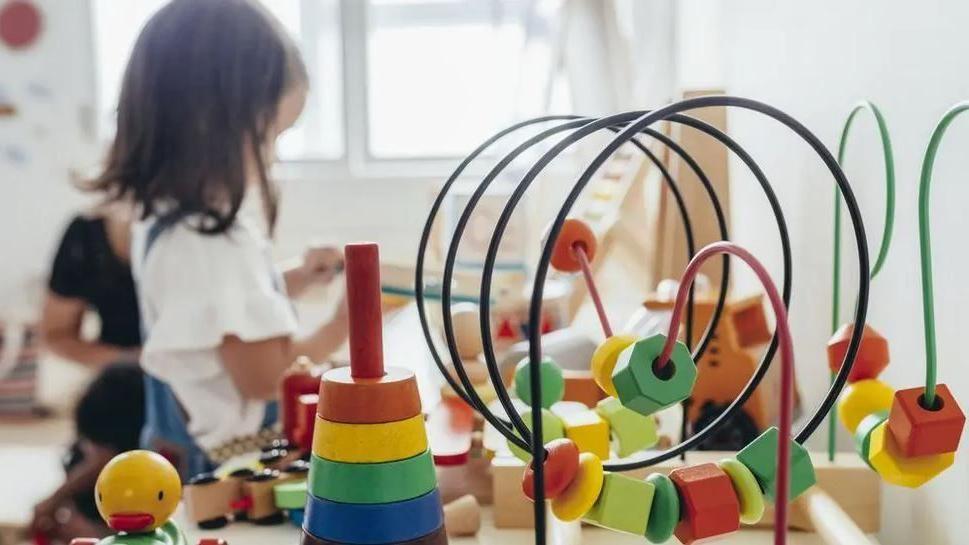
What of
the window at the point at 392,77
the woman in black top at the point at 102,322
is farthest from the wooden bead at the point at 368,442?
the window at the point at 392,77

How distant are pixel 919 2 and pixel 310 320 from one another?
1592mm

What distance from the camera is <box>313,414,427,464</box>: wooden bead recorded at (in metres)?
0.33

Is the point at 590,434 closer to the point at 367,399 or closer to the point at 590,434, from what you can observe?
the point at 590,434

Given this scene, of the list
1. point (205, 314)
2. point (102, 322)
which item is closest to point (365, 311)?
point (205, 314)

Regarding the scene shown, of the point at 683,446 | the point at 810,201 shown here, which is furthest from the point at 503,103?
the point at 683,446

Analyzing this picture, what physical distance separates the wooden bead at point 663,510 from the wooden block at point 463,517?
21cm

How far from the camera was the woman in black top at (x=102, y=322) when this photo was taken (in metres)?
1.22

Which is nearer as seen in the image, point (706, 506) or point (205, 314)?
point (706, 506)

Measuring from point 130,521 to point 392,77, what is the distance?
1.74 m

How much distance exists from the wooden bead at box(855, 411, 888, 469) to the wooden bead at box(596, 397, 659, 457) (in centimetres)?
10

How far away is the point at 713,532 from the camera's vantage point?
11.8 inches

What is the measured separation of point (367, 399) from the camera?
0.33 m

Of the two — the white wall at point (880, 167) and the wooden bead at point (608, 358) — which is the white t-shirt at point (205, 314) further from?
the wooden bead at point (608, 358)

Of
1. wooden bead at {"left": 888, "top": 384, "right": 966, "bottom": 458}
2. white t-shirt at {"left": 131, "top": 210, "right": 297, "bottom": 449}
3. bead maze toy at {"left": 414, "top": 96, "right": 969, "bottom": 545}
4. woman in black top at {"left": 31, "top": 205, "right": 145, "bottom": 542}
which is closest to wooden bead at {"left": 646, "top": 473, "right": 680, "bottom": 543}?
bead maze toy at {"left": 414, "top": 96, "right": 969, "bottom": 545}
